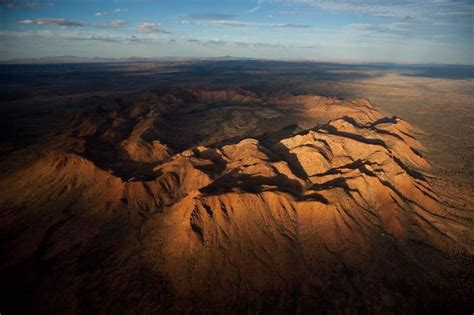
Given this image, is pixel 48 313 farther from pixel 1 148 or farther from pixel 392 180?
pixel 1 148

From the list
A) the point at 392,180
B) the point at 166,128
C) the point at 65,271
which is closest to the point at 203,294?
the point at 65,271

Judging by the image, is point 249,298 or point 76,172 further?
point 76,172

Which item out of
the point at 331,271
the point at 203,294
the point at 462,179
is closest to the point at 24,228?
the point at 203,294

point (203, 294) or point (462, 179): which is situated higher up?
point (462, 179)

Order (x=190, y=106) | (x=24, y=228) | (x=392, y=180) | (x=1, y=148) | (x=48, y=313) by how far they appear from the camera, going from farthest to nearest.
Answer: (x=190, y=106), (x=1, y=148), (x=392, y=180), (x=24, y=228), (x=48, y=313)

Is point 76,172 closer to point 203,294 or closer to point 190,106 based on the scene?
point 203,294

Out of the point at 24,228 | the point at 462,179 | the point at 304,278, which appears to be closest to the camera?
the point at 304,278
